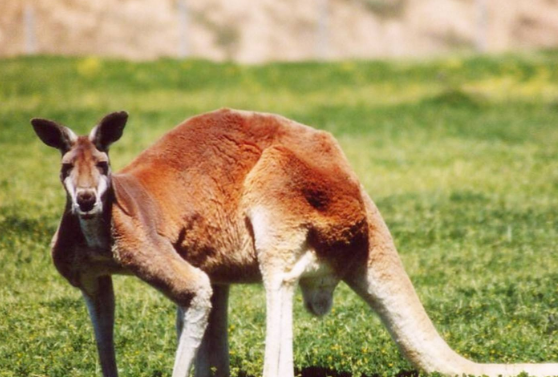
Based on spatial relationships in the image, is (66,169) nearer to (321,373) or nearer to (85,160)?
(85,160)

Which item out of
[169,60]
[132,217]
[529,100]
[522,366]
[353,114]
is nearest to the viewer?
[132,217]

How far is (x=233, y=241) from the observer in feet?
17.4

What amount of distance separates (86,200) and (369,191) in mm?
6819

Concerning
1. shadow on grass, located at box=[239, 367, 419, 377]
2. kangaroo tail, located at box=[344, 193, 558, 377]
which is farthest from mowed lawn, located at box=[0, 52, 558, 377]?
kangaroo tail, located at box=[344, 193, 558, 377]

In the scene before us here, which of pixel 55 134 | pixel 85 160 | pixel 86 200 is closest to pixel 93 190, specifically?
pixel 86 200

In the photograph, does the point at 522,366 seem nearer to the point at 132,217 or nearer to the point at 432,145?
the point at 132,217

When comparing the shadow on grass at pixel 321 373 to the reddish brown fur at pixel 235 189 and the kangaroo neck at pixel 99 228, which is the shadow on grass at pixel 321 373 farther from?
the kangaroo neck at pixel 99 228

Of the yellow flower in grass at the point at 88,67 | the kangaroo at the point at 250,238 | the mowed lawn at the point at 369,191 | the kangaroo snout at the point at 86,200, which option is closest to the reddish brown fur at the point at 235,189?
the kangaroo at the point at 250,238

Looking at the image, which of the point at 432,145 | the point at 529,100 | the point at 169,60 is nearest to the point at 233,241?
the point at 432,145

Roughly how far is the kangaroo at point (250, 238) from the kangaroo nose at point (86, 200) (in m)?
0.31

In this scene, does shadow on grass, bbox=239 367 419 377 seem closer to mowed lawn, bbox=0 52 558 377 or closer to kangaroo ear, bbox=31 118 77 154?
mowed lawn, bbox=0 52 558 377

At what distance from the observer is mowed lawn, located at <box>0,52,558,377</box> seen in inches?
252

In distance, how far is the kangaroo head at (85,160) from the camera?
179 inches

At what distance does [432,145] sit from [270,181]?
8967mm
